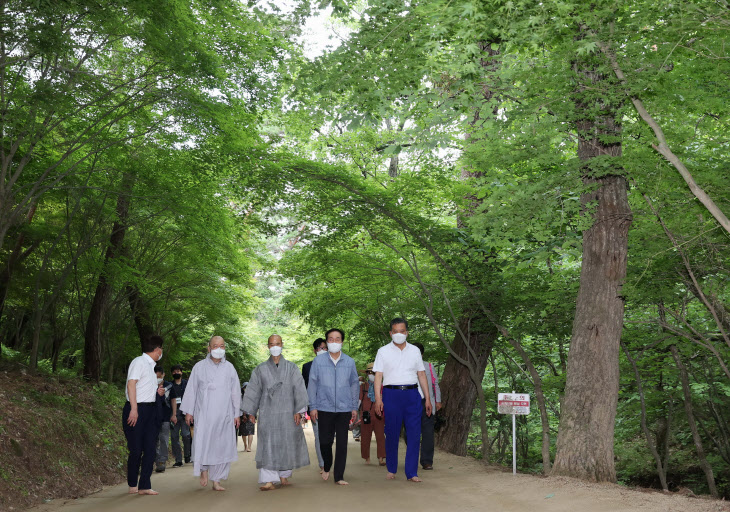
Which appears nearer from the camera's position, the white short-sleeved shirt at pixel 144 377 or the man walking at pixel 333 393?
the white short-sleeved shirt at pixel 144 377

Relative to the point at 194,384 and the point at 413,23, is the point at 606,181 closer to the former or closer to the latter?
the point at 413,23

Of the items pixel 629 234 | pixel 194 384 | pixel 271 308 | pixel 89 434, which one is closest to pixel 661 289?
pixel 629 234

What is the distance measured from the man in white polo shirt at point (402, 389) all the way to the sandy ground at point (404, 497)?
522 mm

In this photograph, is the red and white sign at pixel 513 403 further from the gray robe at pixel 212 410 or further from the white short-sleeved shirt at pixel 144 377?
the white short-sleeved shirt at pixel 144 377

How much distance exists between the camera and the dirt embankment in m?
8.20

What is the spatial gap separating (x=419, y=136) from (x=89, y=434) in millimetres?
7541

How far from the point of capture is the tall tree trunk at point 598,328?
825 cm

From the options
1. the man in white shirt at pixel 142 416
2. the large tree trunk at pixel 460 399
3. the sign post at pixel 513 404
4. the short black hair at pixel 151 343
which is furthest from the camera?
the large tree trunk at pixel 460 399

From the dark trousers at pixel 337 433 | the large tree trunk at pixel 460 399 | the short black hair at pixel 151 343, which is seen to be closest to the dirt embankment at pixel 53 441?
the short black hair at pixel 151 343

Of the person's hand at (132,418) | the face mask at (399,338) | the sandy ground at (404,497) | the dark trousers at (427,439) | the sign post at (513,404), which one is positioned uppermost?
the face mask at (399,338)

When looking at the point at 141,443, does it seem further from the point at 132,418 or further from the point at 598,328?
the point at 598,328

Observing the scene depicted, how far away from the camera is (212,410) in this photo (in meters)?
7.92

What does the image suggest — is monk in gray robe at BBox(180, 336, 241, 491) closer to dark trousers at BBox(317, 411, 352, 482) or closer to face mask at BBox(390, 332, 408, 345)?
dark trousers at BBox(317, 411, 352, 482)

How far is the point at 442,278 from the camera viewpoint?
13.0m
